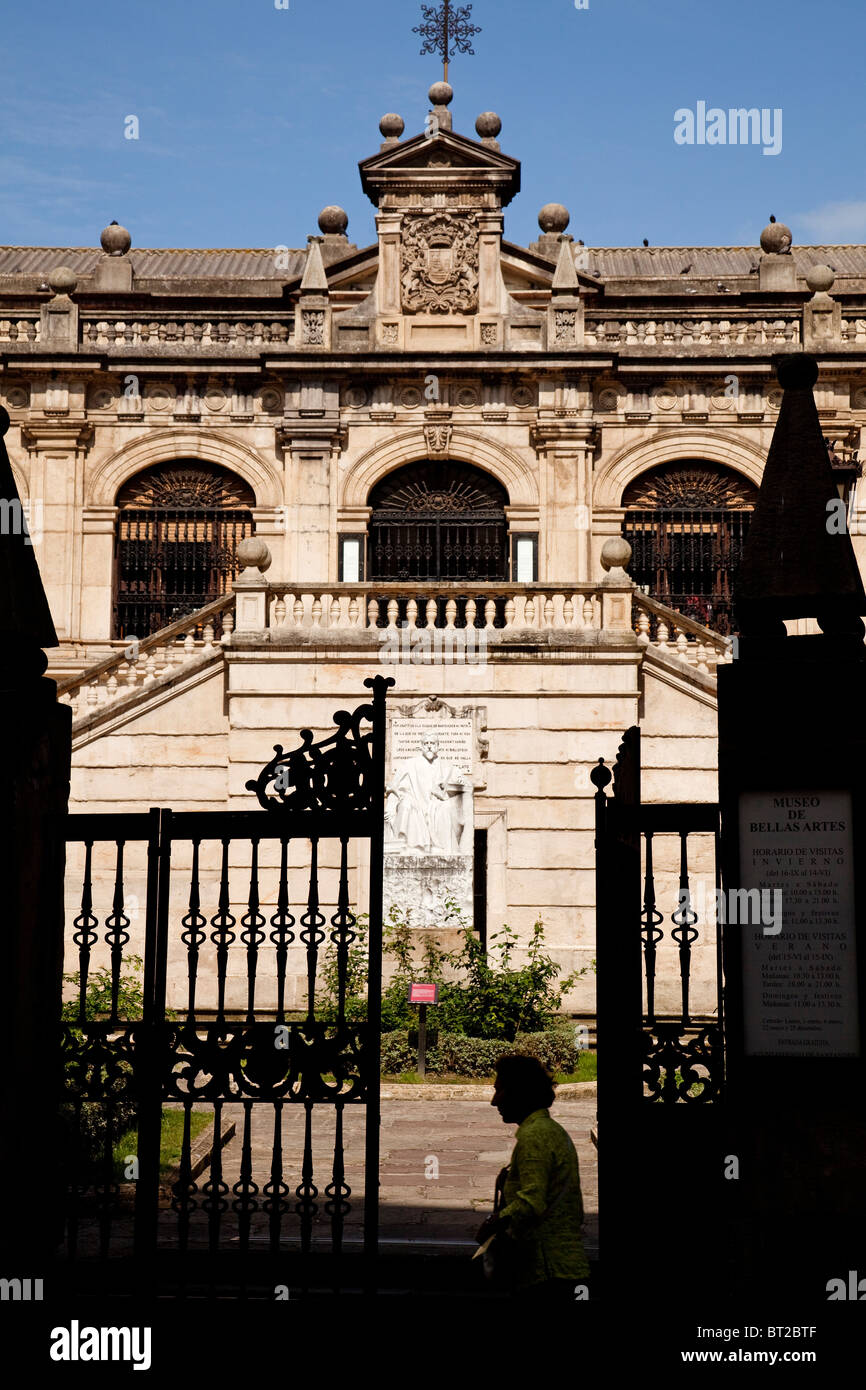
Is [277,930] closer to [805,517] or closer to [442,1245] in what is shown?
[442,1245]

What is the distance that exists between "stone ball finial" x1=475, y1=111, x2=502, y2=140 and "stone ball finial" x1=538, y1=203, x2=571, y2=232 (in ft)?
6.29

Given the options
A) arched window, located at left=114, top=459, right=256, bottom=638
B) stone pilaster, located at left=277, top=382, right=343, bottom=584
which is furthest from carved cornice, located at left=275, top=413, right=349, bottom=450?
arched window, located at left=114, top=459, right=256, bottom=638

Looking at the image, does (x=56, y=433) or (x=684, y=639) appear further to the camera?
(x=56, y=433)

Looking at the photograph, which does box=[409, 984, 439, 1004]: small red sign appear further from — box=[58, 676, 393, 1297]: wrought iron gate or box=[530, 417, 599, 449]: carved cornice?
box=[530, 417, 599, 449]: carved cornice

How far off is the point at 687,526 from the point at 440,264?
5.91 metres

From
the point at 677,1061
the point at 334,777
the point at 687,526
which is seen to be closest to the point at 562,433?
the point at 687,526

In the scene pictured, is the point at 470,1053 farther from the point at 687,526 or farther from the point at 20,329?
the point at 20,329

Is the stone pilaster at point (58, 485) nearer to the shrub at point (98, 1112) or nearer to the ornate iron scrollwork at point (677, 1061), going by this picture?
the shrub at point (98, 1112)

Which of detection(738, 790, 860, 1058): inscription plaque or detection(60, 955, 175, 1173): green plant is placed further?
detection(60, 955, 175, 1173): green plant

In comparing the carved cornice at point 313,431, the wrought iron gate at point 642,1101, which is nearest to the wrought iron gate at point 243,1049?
the wrought iron gate at point 642,1101

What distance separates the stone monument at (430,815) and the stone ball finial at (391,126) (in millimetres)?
12837

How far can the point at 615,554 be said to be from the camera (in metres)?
17.3

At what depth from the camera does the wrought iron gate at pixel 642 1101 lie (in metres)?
6.43

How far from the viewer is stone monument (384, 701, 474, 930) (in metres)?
16.2
